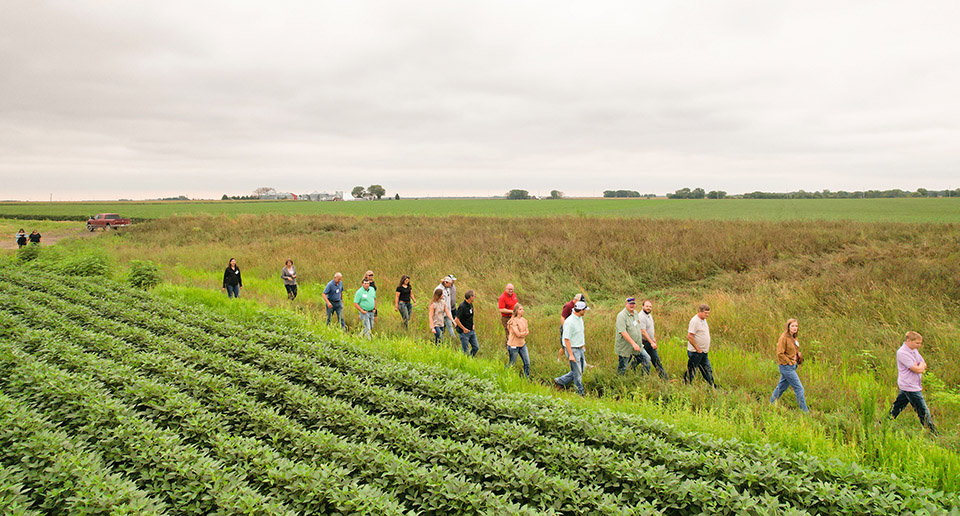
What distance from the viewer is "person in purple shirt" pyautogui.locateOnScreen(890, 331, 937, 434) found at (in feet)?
22.7

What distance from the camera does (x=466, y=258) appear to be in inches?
827

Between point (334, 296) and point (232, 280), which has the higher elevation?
point (232, 280)

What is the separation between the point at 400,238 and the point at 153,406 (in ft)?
67.9

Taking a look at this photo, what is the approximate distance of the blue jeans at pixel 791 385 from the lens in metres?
7.50

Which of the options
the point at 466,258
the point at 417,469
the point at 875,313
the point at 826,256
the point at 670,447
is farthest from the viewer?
the point at 466,258

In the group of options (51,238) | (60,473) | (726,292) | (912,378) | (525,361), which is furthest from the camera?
(51,238)

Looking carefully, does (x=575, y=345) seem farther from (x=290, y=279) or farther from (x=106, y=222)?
(x=106, y=222)

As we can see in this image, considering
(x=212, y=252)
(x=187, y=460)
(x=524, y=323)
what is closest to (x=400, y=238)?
Result: (x=212, y=252)

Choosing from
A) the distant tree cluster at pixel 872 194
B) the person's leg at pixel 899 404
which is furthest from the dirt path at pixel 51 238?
the distant tree cluster at pixel 872 194

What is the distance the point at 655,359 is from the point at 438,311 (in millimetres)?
4850

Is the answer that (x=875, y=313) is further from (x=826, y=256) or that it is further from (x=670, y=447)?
(x=670, y=447)

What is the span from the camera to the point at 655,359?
30.3ft

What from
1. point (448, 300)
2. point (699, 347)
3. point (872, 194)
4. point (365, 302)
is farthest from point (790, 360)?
point (872, 194)

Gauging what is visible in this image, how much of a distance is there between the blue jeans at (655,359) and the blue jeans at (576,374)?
1.41 metres
